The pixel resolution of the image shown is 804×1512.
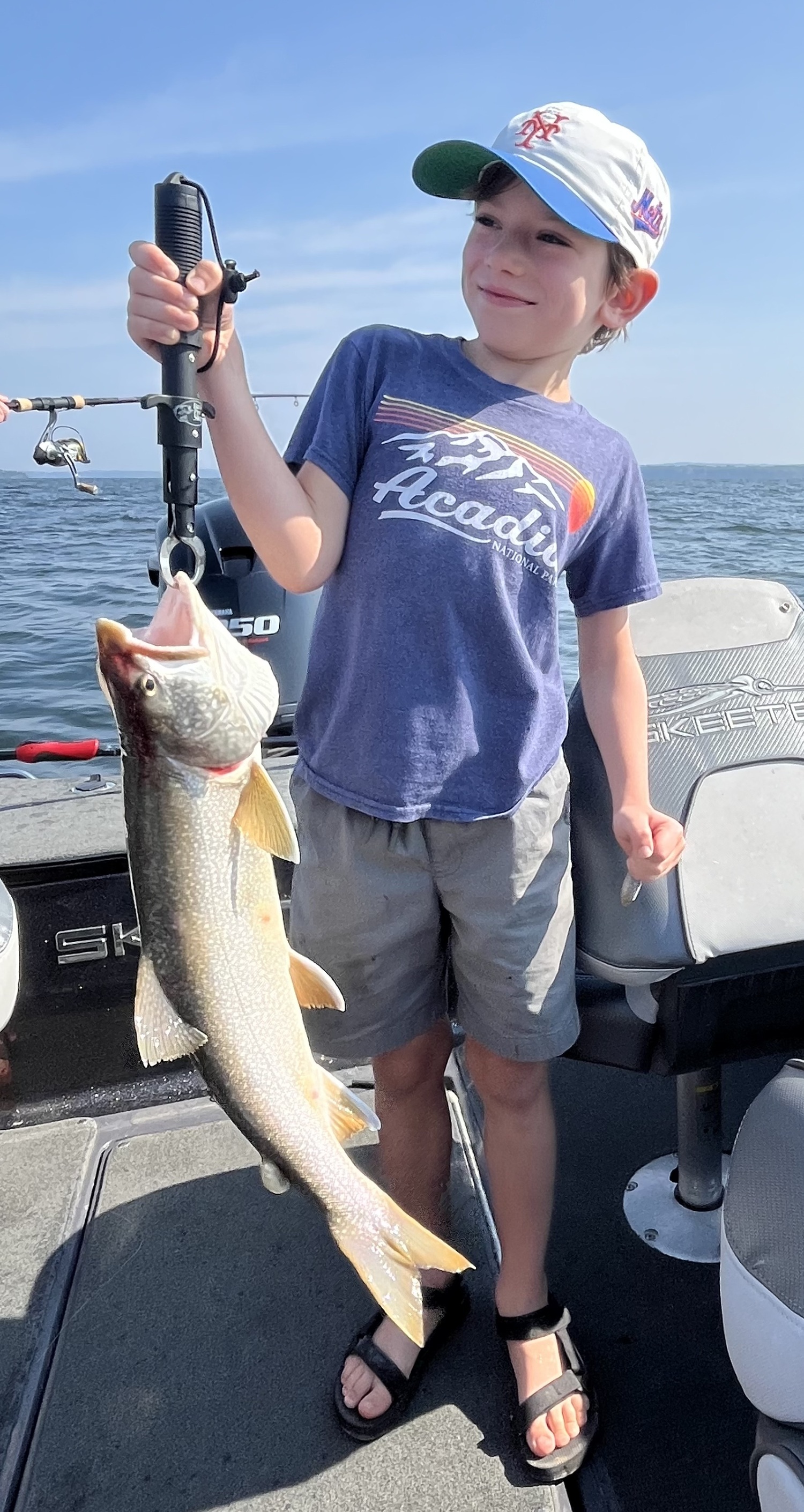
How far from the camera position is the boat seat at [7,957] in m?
2.48

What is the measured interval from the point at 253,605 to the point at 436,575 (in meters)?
2.16

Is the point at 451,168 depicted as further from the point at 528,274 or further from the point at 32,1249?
the point at 32,1249

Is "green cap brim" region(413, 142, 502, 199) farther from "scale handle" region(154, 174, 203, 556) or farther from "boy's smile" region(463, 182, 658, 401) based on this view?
"scale handle" region(154, 174, 203, 556)

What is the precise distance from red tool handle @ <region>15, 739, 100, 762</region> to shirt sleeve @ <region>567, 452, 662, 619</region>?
204 cm

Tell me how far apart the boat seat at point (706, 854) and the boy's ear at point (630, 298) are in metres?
0.59

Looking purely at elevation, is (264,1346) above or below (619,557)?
below

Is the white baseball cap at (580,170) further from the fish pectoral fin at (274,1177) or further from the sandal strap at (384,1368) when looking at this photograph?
the sandal strap at (384,1368)

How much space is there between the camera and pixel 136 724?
1308 mm

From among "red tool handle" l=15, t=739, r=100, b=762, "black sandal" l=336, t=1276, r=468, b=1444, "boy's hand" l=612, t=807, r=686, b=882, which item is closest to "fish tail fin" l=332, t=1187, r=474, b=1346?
"black sandal" l=336, t=1276, r=468, b=1444

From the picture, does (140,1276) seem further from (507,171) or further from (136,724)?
(507,171)

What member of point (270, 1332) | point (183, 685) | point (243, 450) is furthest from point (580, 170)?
point (270, 1332)

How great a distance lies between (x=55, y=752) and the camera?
3438mm

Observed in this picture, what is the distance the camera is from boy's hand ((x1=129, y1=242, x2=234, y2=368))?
1.21 meters

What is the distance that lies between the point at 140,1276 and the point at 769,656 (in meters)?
1.99
